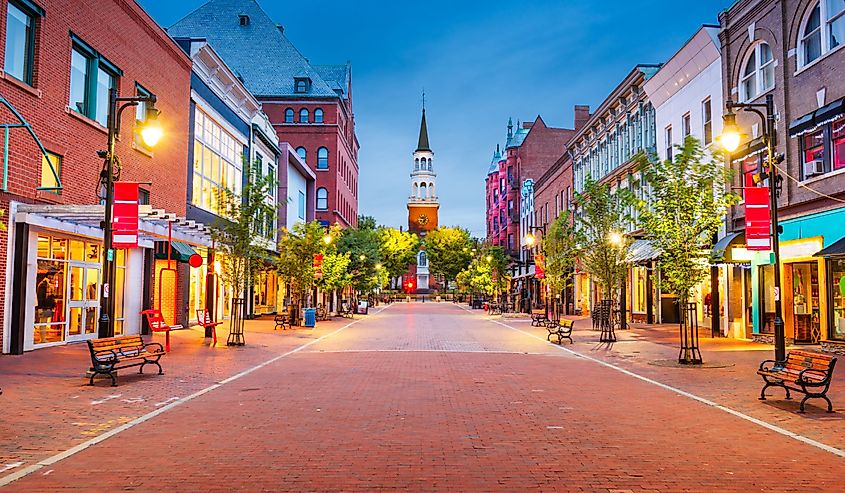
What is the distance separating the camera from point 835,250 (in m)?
18.8

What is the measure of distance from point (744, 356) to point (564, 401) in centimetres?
966

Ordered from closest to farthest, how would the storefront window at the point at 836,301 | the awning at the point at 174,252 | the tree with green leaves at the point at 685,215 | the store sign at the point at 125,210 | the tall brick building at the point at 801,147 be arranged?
the store sign at the point at 125,210 → the tree with green leaves at the point at 685,215 → the tall brick building at the point at 801,147 → the storefront window at the point at 836,301 → the awning at the point at 174,252

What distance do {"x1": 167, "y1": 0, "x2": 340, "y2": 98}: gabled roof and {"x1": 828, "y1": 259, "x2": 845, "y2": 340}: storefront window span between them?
54669mm

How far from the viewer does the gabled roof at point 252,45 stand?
66.1 metres

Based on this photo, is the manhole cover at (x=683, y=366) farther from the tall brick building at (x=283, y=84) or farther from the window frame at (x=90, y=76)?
the tall brick building at (x=283, y=84)

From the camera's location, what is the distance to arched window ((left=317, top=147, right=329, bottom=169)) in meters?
71.2

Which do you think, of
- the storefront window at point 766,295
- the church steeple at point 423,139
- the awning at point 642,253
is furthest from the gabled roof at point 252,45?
the church steeple at point 423,139

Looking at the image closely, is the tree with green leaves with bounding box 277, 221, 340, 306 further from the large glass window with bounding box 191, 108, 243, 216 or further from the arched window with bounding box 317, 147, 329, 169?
the arched window with bounding box 317, 147, 329, 169

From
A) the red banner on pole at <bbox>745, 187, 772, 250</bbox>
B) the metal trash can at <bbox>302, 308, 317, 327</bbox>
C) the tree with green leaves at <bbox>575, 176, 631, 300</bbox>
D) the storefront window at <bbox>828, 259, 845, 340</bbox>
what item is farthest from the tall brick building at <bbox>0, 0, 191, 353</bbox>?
the storefront window at <bbox>828, 259, 845, 340</bbox>

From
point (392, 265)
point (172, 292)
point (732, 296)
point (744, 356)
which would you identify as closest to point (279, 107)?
point (392, 265)

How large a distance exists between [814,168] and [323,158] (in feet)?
180

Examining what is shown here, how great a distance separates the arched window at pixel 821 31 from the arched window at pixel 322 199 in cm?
5330

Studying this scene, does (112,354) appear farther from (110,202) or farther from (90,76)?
(90,76)

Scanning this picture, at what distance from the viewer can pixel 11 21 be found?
17.4 meters
